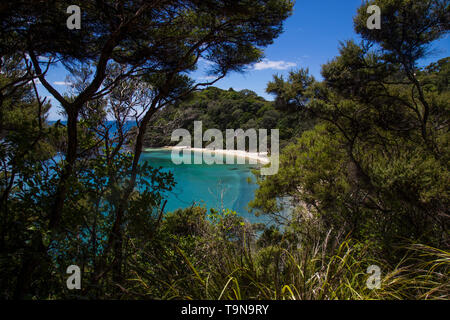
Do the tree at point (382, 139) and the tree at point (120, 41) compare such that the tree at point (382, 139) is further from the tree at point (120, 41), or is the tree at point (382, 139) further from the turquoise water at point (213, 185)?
the turquoise water at point (213, 185)

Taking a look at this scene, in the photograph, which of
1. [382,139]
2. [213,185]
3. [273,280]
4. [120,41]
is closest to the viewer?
[273,280]

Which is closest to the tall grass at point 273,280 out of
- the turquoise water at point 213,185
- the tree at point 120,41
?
the tree at point 120,41

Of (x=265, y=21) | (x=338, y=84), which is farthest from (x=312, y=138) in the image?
(x=265, y=21)

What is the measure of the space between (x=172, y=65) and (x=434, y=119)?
6897mm

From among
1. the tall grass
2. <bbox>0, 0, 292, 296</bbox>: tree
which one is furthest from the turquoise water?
the tall grass

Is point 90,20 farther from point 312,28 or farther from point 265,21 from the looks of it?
point 312,28

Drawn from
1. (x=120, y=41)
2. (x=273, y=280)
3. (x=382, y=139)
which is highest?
(x=120, y=41)

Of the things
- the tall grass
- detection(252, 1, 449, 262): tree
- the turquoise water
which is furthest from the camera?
the turquoise water

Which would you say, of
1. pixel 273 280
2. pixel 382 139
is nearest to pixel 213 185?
pixel 382 139

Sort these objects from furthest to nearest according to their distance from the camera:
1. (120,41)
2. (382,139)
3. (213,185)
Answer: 1. (213,185)
2. (382,139)
3. (120,41)

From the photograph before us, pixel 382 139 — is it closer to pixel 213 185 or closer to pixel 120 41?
pixel 120 41

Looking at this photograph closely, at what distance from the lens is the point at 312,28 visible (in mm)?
5633

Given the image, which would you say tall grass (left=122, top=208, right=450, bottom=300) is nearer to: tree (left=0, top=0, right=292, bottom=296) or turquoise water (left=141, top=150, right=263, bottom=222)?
tree (left=0, top=0, right=292, bottom=296)

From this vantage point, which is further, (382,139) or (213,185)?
(213,185)
